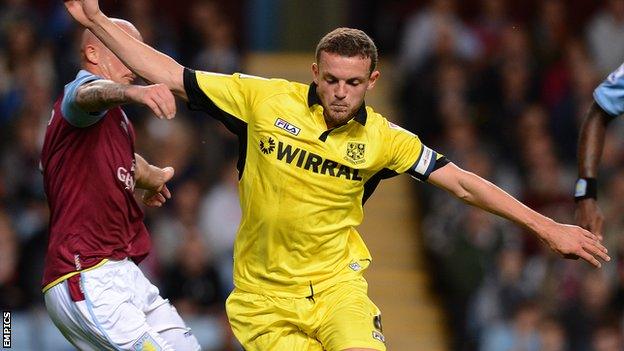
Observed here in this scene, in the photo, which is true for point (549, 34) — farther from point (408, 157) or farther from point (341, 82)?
point (341, 82)

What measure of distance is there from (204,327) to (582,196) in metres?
4.27

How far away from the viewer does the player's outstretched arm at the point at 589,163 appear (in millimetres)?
7668

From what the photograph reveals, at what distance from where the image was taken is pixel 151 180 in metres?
6.98

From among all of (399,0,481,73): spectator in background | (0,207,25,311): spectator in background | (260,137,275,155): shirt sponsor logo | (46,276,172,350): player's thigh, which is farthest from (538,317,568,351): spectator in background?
(46,276,172,350): player's thigh

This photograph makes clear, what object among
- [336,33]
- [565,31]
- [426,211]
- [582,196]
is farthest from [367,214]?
[336,33]


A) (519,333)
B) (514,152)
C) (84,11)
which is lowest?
(519,333)

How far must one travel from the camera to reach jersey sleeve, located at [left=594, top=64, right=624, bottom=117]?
772 cm

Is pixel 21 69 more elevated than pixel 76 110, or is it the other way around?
pixel 21 69

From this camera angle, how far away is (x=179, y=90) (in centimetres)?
658

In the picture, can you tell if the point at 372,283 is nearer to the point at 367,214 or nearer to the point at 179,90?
the point at 367,214

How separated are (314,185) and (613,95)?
210 centimetres

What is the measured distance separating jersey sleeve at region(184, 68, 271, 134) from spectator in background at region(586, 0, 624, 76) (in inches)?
309

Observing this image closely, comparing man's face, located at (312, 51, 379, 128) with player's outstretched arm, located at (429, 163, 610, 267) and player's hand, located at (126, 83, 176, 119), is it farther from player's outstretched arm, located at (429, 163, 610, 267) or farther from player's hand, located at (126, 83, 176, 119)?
player's hand, located at (126, 83, 176, 119)

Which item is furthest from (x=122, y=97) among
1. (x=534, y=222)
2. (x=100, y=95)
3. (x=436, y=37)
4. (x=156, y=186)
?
(x=436, y=37)
